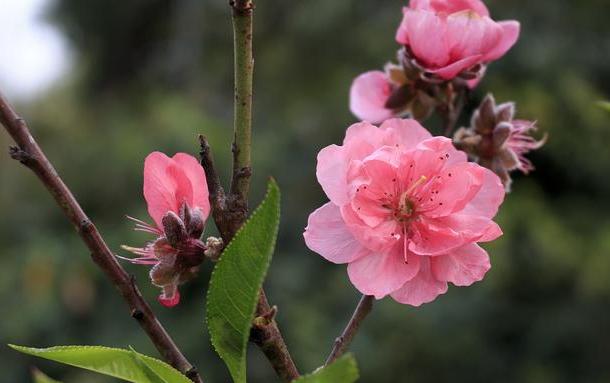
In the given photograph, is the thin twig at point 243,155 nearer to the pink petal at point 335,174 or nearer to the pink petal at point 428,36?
the pink petal at point 335,174

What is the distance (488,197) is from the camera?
0.51m

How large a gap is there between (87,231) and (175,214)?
77 millimetres

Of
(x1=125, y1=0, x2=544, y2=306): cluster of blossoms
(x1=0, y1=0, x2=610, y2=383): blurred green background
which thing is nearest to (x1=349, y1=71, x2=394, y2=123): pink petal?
(x1=125, y1=0, x2=544, y2=306): cluster of blossoms

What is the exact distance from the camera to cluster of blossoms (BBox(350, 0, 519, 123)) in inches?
23.7

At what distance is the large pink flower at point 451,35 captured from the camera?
60 cm

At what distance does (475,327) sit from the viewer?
352cm

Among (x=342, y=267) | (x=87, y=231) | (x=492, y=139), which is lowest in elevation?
(x=342, y=267)

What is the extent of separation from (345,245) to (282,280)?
10.00 feet

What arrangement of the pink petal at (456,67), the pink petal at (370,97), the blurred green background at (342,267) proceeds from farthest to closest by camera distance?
the blurred green background at (342,267)
the pink petal at (370,97)
the pink petal at (456,67)

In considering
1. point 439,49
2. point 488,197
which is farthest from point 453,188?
point 439,49

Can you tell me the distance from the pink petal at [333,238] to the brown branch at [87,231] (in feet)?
0.34

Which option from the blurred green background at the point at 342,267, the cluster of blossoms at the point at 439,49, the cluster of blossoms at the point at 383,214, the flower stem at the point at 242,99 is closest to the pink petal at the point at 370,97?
the cluster of blossoms at the point at 439,49

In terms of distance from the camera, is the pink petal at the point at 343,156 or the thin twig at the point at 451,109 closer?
the pink petal at the point at 343,156

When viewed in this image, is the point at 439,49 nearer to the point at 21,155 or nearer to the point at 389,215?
the point at 389,215
